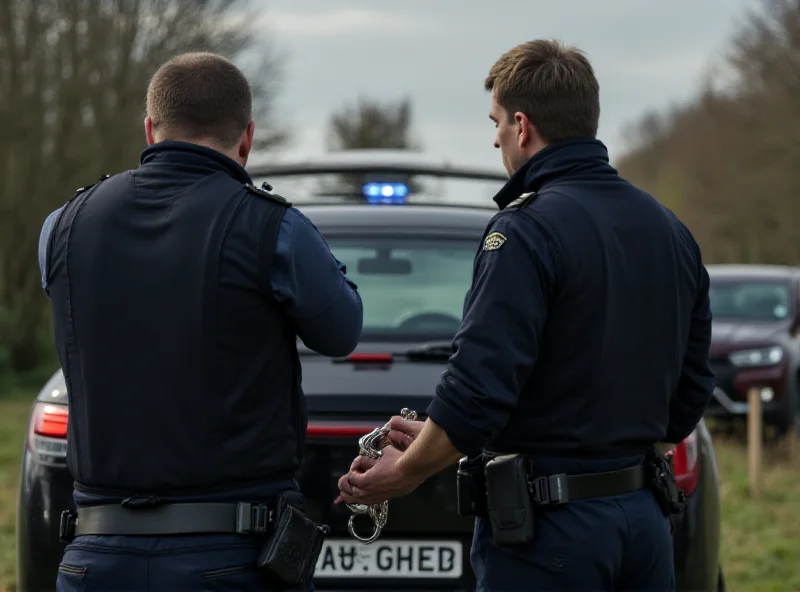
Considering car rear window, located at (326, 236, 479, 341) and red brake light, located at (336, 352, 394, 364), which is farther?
car rear window, located at (326, 236, 479, 341)

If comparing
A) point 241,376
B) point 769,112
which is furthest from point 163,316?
point 769,112

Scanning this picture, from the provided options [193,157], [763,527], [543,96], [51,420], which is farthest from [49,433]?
[763,527]

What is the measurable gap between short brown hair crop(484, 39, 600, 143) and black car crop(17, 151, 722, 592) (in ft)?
3.75

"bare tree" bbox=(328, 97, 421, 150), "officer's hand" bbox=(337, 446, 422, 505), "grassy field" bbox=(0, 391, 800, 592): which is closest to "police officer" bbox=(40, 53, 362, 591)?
"officer's hand" bbox=(337, 446, 422, 505)

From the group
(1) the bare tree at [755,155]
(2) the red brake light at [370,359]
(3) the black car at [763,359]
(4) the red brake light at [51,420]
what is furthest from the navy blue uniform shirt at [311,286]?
(1) the bare tree at [755,155]

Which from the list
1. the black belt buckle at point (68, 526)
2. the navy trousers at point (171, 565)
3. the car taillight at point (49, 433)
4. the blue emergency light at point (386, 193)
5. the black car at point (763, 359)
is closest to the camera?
the navy trousers at point (171, 565)

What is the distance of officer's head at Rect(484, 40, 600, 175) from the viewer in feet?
9.81

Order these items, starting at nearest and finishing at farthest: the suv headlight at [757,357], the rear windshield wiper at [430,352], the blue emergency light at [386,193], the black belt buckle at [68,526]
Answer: the black belt buckle at [68,526]
the rear windshield wiper at [430,352]
the blue emergency light at [386,193]
the suv headlight at [757,357]

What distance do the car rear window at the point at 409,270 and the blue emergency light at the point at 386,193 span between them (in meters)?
0.72

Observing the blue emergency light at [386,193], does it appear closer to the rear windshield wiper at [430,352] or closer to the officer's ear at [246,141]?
the rear windshield wiper at [430,352]

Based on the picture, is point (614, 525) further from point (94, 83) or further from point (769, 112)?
point (769, 112)

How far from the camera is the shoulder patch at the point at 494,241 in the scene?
9.44 ft

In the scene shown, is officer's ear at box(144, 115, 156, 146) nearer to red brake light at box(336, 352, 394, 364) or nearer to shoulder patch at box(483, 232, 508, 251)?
shoulder patch at box(483, 232, 508, 251)

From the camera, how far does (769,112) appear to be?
31.8 meters
